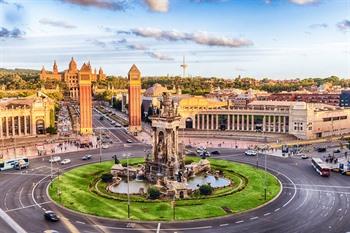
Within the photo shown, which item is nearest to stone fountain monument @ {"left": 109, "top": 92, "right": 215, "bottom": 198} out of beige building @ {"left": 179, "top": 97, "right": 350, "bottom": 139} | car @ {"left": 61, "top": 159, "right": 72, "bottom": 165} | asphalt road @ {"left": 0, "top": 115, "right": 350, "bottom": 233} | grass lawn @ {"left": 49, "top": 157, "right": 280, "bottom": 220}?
grass lawn @ {"left": 49, "top": 157, "right": 280, "bottom": 220}

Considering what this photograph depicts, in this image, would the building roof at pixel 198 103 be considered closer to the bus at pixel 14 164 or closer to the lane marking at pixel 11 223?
the bus at pixel 14 164

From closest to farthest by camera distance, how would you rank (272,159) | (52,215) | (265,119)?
1. (52,215)
2. (272,159)
3. (265,119)

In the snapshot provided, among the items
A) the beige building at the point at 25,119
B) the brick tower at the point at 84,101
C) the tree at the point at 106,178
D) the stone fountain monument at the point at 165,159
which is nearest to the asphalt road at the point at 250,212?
the tree at the point at 106,178

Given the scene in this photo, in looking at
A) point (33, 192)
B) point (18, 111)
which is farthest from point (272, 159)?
point (18, 111)

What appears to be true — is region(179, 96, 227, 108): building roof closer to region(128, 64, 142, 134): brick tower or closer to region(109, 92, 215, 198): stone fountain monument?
region(128, 64, 142, 134): brick tower

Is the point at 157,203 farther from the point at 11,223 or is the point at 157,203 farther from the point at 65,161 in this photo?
the point at 65,161

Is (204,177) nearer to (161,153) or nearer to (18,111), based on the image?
(161,153)
